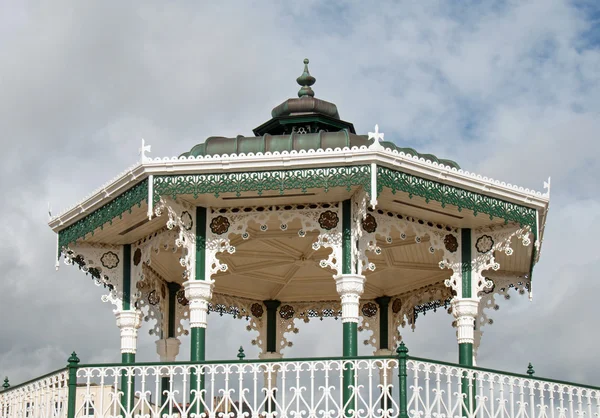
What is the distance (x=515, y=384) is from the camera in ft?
56.4

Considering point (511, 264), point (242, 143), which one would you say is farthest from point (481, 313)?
point (242, 143)

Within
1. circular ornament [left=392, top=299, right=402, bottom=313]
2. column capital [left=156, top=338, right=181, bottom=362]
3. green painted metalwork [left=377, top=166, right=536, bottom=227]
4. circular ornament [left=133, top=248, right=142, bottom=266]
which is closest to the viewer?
green painted metalwork [left=377, top=166, right=536, bottom=227]

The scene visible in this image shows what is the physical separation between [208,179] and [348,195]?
8.06ft

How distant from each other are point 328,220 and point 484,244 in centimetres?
332

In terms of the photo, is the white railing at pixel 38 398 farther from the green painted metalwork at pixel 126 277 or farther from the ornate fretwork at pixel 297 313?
the ornate fretwork at pixel 297 313

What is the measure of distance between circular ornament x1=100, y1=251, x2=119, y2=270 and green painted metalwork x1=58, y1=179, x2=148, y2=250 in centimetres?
74

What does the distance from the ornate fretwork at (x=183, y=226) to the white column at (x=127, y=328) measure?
2.60m

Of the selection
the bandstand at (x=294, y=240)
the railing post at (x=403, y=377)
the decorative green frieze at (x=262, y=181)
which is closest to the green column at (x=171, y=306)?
the bandstand at (x=294, y=240)

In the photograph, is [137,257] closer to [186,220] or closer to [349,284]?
[186,220]

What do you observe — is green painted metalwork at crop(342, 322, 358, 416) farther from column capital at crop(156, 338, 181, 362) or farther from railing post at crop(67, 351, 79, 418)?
column capital at crop(156, 338, 181, 362)

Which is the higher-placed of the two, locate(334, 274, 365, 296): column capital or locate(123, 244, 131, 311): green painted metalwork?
locate(123, 244, 131, 311): green painted metalwork

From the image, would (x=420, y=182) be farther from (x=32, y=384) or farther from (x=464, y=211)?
(x=32, y=384)

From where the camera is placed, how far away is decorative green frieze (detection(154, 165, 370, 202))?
1777 cm

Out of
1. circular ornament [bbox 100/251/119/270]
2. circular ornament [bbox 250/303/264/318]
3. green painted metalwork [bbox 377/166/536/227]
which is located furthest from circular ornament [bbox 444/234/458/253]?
circular ornament [bbox 250/303/264/318]
